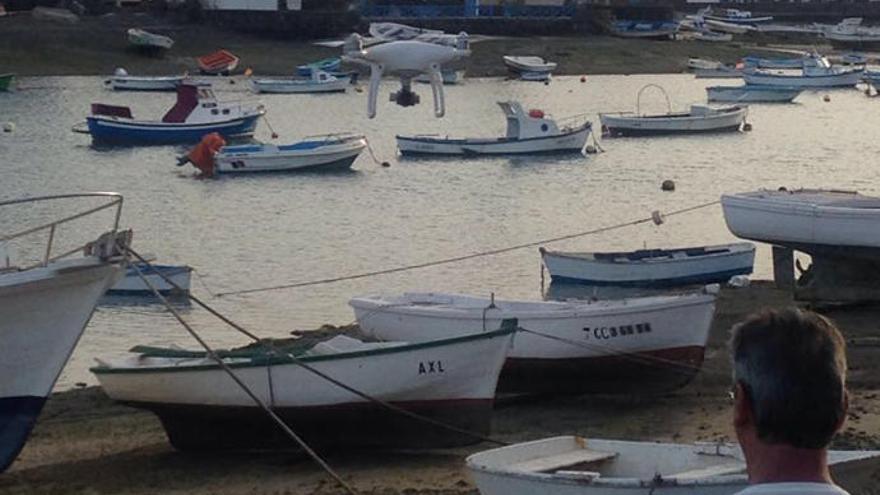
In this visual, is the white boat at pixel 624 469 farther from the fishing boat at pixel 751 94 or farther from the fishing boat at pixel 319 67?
the fishing boat at pixel 319 67

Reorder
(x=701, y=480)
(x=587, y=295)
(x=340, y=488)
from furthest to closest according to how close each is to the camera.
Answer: (x=587, y=295), (x=340, y=488), (x=701, y=480)

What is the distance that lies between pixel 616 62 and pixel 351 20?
1279 centimetres

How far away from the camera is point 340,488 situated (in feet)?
39.5

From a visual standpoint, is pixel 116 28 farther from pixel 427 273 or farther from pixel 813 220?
pixel 813 220

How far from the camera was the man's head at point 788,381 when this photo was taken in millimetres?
3457

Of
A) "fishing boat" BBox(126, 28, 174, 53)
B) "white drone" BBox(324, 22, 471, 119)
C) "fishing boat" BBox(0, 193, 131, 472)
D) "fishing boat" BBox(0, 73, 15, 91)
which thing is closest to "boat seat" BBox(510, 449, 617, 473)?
"fishing boat" BBox(0, 193, 131, 472)

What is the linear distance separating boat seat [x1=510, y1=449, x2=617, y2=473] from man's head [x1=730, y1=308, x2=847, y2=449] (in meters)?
6.17

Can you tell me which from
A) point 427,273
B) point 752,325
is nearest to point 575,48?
point 427,273

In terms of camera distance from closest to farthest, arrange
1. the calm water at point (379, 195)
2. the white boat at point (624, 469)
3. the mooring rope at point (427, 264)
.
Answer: the white boat at point (624, 469) → the calm water at point (379, 195) → the mooring rope at point (427, 264)

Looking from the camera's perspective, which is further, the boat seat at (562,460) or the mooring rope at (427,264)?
the mooring rope at (427,264)

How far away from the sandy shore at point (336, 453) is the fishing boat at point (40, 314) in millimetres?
606

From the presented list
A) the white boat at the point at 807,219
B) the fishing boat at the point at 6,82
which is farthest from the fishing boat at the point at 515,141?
the white boat at the point at 807,219

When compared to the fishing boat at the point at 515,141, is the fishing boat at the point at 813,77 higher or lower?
lower

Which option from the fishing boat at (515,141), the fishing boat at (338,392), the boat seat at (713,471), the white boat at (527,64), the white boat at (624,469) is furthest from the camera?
the white boat at (527,64)
